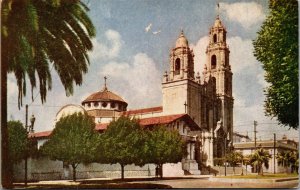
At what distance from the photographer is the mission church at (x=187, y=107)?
18281 millimetres

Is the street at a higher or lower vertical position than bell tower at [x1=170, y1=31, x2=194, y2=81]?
lower

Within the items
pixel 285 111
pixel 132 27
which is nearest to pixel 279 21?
pixel 285 111

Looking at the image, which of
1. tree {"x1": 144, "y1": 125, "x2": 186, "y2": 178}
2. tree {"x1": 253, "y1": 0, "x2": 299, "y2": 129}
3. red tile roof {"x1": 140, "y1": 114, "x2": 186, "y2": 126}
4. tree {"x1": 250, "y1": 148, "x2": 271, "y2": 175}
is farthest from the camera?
red tile roof {"x1": 140, "y1": 114, "x2": 186, "y2": 126}

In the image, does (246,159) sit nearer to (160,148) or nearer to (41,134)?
(160,148)

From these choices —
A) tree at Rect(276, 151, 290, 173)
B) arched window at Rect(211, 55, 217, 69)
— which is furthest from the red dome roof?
tree at Rect(276, 151, 290, 173)

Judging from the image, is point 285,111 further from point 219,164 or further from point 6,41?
point 6,41

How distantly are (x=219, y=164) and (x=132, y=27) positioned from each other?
5127mm

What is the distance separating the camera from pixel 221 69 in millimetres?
19047

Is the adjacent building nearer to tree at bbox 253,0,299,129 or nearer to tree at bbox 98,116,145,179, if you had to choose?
tree at bbox 253,0,299,129

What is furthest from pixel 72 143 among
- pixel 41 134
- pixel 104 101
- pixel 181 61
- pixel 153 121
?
pixel 181 61

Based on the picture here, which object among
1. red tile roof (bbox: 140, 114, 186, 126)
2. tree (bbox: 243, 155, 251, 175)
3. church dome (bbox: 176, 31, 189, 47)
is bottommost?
tree (bbox: 243, 155, 251, 175)

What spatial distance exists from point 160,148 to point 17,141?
14.0 ft

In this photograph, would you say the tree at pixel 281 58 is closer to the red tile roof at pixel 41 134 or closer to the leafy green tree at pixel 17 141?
the red tile roof at pixel 41 134

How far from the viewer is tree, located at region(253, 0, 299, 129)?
17.5 metres
